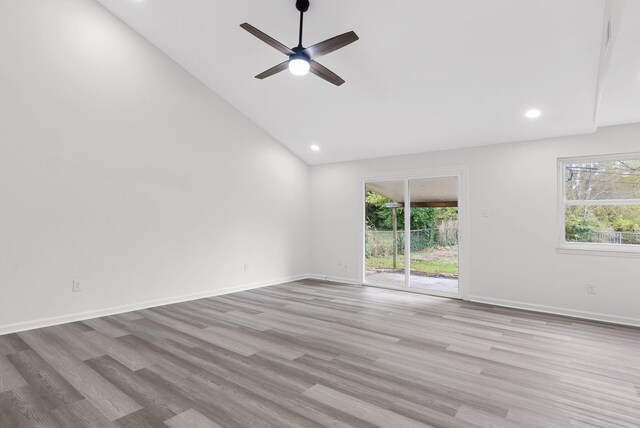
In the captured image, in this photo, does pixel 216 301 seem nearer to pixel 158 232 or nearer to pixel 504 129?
pixel 158 232

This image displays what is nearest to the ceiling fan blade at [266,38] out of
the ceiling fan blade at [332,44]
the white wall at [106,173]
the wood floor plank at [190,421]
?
the ceiling fan blade at [332,44]

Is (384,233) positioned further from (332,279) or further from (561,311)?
(561,311)

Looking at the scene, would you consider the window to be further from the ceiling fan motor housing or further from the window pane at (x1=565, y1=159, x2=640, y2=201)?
the ceiling fan motor housing

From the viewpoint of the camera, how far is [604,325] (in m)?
3.96

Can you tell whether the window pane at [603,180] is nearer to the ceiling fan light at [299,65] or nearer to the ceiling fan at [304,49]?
the ceiling fan at [304,49]

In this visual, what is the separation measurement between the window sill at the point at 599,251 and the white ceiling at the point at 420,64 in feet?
4.89

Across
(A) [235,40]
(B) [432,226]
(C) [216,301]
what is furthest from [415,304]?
(A) [235,40]

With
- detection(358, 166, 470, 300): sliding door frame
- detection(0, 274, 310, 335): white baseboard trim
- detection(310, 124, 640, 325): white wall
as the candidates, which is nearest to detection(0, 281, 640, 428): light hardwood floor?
detection(0, 274, 310, 335): white baseboard trim

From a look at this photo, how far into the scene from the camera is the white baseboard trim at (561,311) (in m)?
4.03

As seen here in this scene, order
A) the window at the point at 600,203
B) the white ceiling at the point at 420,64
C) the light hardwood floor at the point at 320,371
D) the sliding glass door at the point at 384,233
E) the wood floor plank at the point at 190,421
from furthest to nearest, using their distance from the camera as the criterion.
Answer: the sliding glass door at the point at 384,233, the window at the point at 600,203, the white ceiling at the point at 420,64, the light hardwood floor at the point at 320,371, the wood floor plank at the point at 190,421

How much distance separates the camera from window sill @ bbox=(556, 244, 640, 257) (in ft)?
13.3

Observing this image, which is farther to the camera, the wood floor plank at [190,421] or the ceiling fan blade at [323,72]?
the ceiling fan blade at [323,72]

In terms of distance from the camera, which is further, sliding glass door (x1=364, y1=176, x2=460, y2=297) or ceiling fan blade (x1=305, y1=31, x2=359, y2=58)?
sliding glass door (x1=364, y1=176, x2=460, y2=297)

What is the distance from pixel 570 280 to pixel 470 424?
3403 mm
